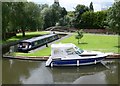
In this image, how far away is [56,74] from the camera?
20062 mm

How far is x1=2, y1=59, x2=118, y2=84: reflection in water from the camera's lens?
18.3 m

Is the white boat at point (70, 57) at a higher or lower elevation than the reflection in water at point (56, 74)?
higher

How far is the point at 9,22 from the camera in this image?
36.2 metres

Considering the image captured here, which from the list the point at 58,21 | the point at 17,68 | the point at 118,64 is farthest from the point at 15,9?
the point at 58,21

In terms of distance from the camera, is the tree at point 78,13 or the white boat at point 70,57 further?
the tree at point 78,13

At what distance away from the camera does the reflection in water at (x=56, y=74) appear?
1827 centimetres

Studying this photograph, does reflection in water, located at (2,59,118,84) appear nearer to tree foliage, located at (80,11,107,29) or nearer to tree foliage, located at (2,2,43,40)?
tree foliage, located at (2,2,43,40)

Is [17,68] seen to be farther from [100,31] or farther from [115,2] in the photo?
[100,31]

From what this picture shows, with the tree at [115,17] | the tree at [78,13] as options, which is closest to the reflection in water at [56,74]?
the tree at [115,17]

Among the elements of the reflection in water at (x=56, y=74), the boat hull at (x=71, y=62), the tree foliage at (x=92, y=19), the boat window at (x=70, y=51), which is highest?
the tree foliage at (x=92, y=19)

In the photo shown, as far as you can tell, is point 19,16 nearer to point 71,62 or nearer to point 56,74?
point 71,62

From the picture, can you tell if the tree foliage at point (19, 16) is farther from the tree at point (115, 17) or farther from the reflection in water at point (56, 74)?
the tree at point (115, 17)

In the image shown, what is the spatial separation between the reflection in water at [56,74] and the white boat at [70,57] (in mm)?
408

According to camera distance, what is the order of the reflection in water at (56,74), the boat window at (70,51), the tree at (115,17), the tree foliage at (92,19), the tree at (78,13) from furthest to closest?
the tree at (78,13), the tree foliage at (92,19), the tree at (115,17), the boat window at (70,51), the reflection in water at (56,74)
